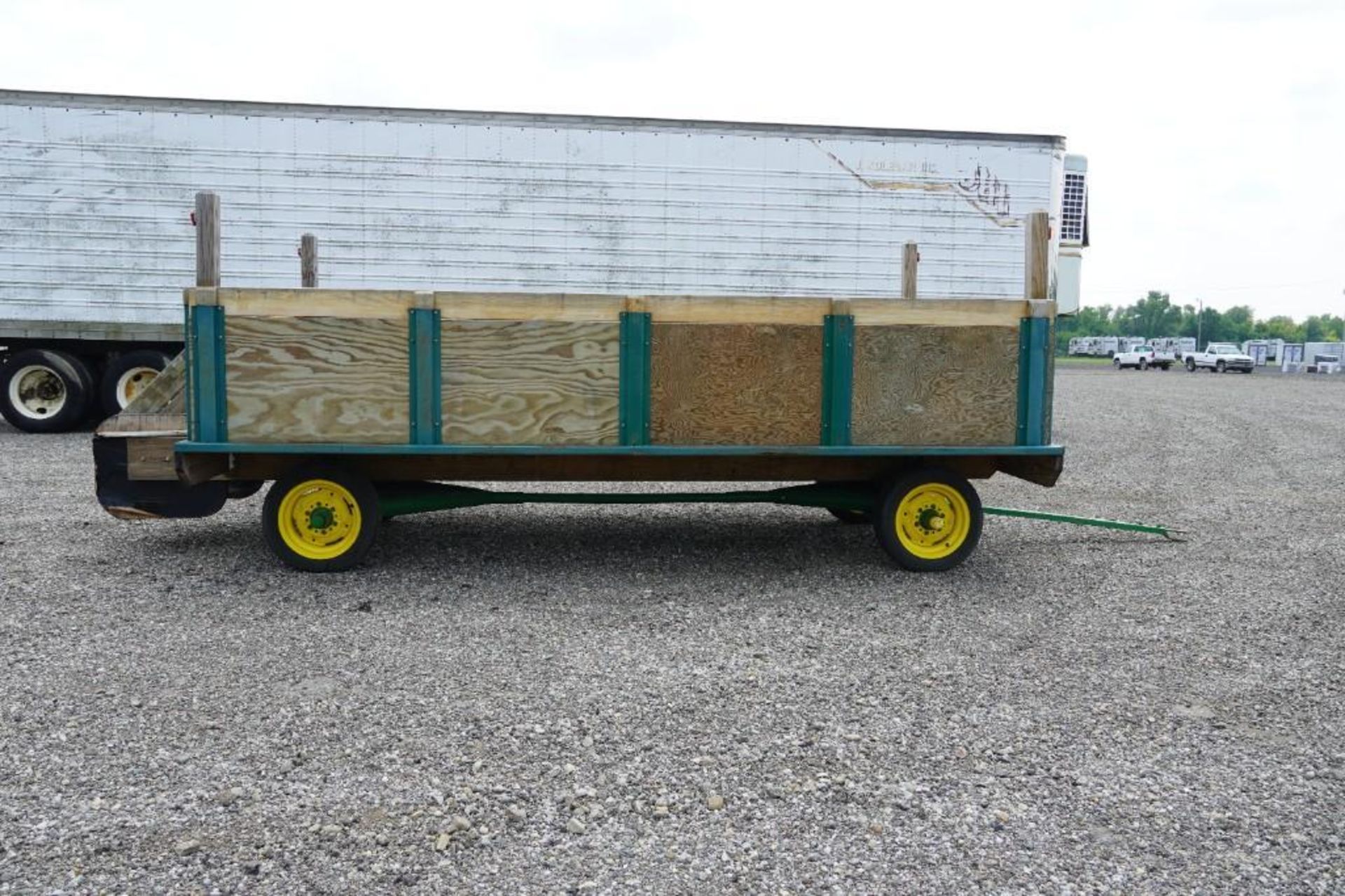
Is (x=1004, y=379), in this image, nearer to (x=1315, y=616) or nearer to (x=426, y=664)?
(x=1315, y=616)

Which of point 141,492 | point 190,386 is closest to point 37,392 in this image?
point 141,492

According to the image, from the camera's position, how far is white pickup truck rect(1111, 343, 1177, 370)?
2083 inches

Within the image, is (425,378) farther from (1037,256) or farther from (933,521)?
(1037,256)

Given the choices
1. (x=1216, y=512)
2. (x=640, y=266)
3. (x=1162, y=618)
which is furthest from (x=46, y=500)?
(x=1216, y=512)

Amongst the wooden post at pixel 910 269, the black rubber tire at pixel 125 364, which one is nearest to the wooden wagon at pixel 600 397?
the wooden post at pixel 910 269

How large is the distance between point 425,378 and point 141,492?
223 centimetres

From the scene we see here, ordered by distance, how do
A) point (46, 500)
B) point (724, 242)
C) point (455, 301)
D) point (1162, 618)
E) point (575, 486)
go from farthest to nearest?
point (724, 242), point (575, 486), point (46, 500), point (455, 301), point (1162, 618)

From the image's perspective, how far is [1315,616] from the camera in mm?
5867

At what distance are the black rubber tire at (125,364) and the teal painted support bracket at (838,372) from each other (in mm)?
9565

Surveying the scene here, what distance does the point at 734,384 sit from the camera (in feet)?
20.7

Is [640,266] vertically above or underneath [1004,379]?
above

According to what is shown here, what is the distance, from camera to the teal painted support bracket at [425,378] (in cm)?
614

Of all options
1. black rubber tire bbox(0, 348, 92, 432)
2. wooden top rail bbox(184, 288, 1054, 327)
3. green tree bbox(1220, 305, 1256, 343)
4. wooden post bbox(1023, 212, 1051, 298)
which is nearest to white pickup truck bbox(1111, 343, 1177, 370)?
black rubber tire bbox(0, 348, 92, 432)

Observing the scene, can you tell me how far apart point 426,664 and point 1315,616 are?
186 inches
